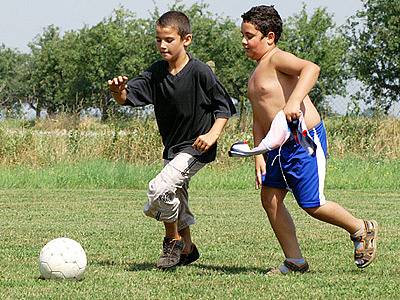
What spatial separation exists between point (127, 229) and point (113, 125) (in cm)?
763

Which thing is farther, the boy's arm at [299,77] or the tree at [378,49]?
the tree at [378,49]

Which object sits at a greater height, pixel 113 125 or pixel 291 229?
pixel 291 229

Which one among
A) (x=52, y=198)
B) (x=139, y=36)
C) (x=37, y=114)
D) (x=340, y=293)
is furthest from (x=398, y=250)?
(x=139, y=36)

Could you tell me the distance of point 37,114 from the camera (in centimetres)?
1822

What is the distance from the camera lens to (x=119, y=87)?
611 centimetres

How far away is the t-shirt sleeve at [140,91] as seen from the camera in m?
6.24

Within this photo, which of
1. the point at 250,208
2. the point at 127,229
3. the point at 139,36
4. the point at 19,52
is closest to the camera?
the point at 127,229

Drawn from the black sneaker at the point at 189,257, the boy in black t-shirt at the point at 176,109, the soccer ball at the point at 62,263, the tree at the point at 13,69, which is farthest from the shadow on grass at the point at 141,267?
the tree at the point at 13,69

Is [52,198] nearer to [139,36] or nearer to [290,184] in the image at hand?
[290,184]

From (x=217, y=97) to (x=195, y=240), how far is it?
2.08m

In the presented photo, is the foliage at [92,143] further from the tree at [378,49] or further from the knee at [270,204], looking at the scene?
the tree at [378,49]

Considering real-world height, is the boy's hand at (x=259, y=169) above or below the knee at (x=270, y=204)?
above

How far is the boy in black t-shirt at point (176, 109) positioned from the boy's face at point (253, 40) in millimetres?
382

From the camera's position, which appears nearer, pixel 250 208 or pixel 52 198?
pixel 250 208
